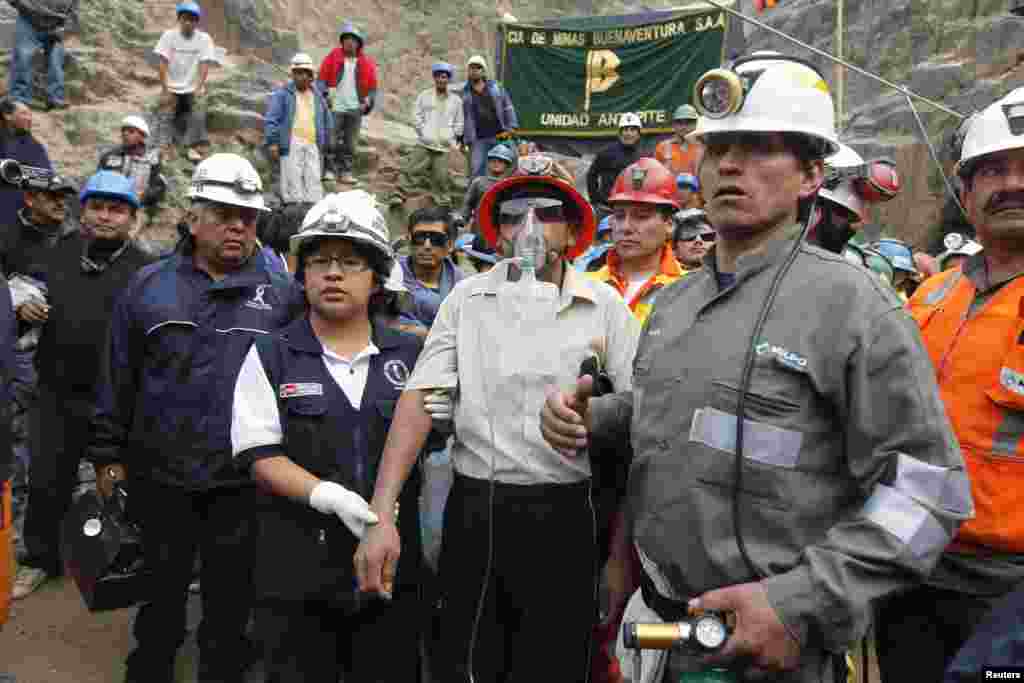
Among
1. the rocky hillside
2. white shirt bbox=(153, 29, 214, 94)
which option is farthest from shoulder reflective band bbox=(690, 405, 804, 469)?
white shirt bbox=(153, 29, 214, 94)

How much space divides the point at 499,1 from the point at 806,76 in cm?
2385

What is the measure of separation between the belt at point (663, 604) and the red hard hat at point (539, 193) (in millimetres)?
1595

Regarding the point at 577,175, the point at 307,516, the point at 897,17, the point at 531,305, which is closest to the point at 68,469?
the point at 307,516

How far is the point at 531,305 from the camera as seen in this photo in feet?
9.80

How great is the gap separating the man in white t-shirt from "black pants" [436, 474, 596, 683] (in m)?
10.5

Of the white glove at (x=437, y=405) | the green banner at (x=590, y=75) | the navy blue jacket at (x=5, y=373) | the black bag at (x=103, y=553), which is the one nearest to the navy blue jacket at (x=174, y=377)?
the black bag at (x=103, y=553)

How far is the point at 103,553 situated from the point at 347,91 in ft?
33.7

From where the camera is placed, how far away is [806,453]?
1804 millimetres

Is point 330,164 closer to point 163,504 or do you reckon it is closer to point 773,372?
point 163,504

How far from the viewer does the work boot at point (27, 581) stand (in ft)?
16.7

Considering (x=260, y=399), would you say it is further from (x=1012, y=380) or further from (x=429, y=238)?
(x=429, y=238)

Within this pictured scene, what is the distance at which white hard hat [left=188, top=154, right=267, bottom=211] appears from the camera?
416cm

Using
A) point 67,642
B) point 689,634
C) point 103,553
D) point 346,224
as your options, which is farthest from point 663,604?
point 67,642

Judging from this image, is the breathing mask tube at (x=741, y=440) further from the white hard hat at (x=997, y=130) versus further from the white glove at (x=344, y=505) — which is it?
the white glove at (x=344, y=505)
